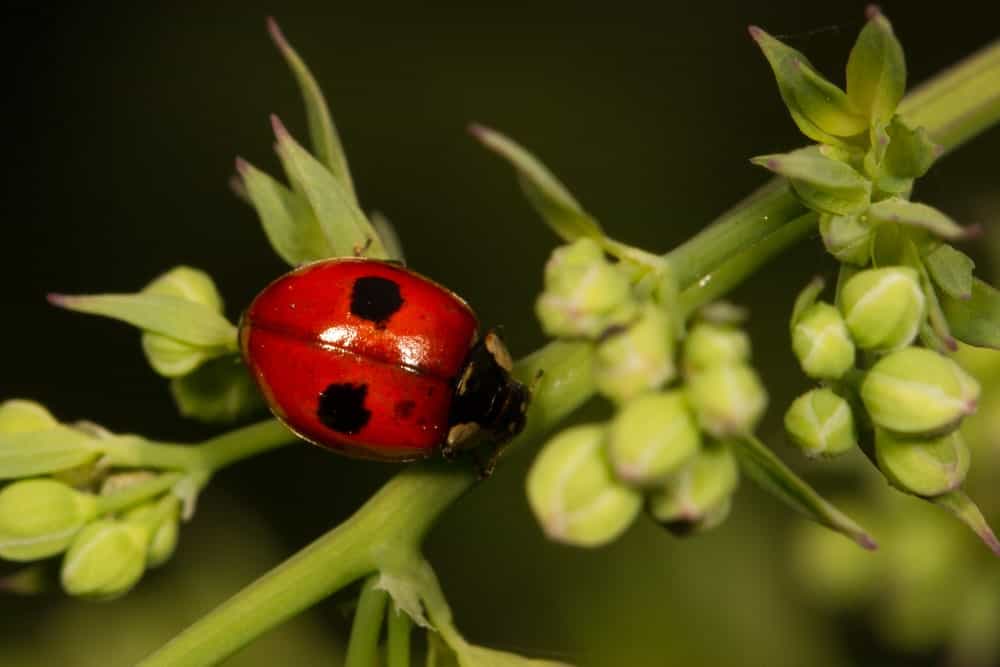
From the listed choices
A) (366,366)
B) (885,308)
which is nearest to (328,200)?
(366,366)

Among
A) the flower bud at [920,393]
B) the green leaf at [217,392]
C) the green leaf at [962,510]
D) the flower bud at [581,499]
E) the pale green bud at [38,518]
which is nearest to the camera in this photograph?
the flower bud at [581,499]

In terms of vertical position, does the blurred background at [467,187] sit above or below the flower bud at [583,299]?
below

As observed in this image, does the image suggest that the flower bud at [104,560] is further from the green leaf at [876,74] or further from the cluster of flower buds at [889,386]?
the green leaf at [876,74]

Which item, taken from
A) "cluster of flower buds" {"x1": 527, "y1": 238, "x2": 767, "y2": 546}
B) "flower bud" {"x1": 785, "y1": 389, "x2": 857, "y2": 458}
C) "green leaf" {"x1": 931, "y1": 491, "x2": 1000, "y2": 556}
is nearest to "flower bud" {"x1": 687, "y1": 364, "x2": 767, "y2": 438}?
"cluster of flower buds" {"x1": 527, "y1": 238, "x2": 767, "y2": 546}

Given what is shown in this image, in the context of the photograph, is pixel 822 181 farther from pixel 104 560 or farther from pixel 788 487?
pixel 104 560

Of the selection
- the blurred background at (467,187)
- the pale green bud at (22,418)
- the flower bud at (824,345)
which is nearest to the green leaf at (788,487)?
the flower bud at (824,345)

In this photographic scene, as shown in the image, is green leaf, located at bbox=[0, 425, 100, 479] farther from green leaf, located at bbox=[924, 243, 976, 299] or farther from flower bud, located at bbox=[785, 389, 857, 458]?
green leaf, located at bbox=[924, 243, 976, 299]
